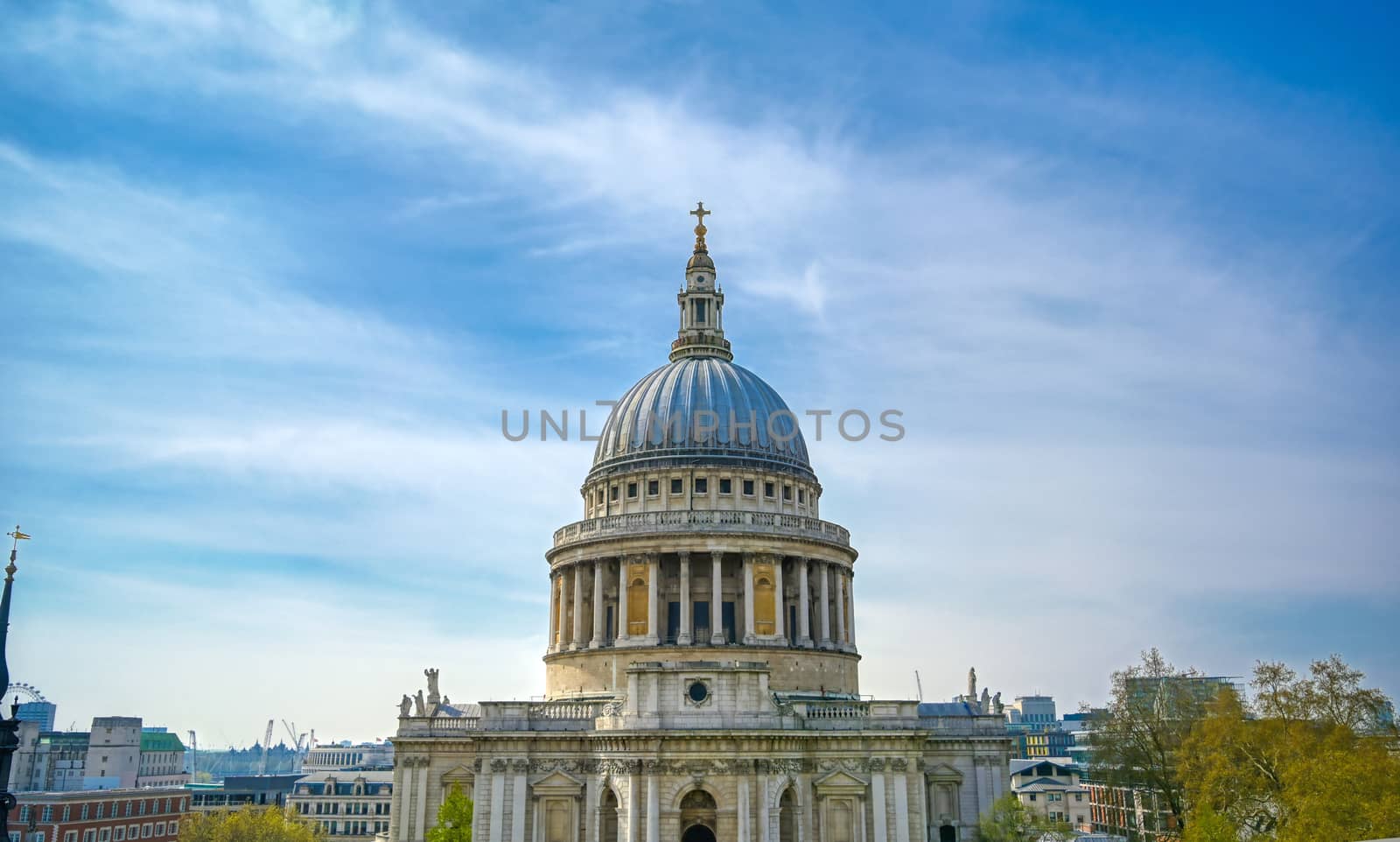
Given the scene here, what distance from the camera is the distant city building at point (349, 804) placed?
12825cm

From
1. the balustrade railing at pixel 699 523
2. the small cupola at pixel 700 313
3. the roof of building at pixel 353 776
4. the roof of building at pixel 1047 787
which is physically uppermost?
the small cupola at pixel 700 313

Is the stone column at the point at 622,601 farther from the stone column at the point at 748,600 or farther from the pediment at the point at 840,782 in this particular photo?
the pediment at the point at 840,782

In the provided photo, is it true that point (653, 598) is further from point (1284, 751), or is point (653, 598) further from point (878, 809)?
point (1284, 751)

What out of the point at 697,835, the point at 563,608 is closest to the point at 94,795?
the point at 563,608

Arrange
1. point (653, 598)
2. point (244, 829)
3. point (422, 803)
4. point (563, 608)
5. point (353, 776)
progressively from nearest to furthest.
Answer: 1. point (422, 803)
2. point (653, 598)
3. point (563, 608)
4. point (244, 829)
5. point (353, 776)

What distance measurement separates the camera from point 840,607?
3110 inches

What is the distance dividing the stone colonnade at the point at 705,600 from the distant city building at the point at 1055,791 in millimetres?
46273

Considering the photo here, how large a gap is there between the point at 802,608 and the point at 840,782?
1622cm

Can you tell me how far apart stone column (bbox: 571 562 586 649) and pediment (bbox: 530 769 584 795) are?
14396mm

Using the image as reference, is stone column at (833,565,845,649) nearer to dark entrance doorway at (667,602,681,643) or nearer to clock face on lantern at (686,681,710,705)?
dark entrance doorway at (667,602,681,643)

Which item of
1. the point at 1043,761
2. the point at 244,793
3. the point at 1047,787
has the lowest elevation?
the point at 244,793

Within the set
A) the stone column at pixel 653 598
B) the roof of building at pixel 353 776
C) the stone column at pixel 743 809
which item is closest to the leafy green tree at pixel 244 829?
the roof of building at pixel 353 776

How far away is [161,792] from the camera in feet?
349

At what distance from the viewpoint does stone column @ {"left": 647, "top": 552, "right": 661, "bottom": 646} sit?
7300cm
